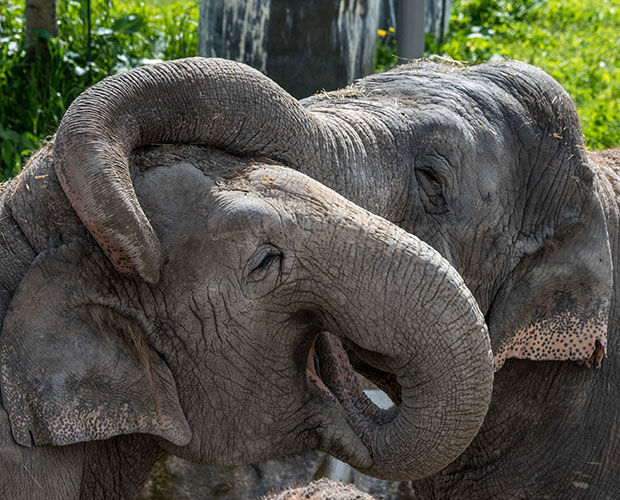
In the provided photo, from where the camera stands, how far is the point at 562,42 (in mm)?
10625

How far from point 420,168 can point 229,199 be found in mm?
752

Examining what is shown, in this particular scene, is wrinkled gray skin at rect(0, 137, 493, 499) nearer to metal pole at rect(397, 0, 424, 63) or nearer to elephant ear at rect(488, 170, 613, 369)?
elephant ear at rect(488, 170, 613, 369)

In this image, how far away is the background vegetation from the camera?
6953mm

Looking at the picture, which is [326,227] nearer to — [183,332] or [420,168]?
[183,332]

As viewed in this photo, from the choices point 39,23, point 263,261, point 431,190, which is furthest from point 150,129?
point 39,23

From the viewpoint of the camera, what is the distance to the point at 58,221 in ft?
8.93

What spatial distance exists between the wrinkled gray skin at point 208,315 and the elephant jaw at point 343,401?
0.09 feet

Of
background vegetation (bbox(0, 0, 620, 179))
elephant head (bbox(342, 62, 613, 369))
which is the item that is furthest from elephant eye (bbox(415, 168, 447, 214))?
background vegetation (bbox(0, 0, 620, 179))

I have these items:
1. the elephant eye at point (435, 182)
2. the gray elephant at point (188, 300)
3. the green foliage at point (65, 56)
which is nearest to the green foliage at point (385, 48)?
the green foliage at point (65, 56)

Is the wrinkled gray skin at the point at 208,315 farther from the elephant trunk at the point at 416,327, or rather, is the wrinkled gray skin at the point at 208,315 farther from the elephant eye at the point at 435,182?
the elephant eye at the point at 435,182

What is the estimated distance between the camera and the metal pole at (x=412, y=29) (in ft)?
20.6

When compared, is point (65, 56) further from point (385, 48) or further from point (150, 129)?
point (150, 129)

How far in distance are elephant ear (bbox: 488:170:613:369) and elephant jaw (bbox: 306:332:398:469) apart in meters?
0.70

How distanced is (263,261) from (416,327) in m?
0.39
